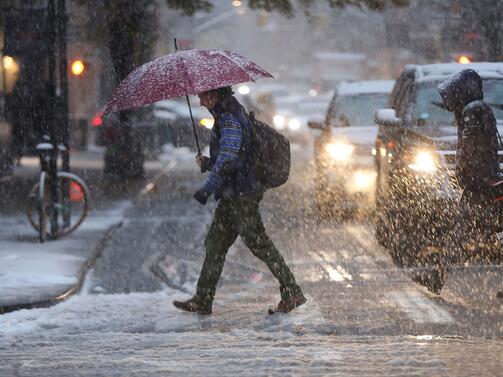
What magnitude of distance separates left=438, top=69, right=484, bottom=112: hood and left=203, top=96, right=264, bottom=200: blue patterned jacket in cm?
168

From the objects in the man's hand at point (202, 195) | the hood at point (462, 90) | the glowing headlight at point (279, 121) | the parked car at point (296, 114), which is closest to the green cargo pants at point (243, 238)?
the man's hand at point (202, 195)

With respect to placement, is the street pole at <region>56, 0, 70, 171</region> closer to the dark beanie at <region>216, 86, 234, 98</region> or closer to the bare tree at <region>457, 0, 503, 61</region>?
the dark beanie at <region>216, 86, 234, 98</region>

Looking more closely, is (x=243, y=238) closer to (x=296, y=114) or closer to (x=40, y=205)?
(x=40, y=205)

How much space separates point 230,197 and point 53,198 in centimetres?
460

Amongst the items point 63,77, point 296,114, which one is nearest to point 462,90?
point 63,77

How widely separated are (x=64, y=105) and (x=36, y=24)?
146 inches

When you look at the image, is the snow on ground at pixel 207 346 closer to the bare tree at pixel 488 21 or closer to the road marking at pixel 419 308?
the road marking at pixel 419 308

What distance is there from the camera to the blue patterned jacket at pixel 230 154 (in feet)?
26.7

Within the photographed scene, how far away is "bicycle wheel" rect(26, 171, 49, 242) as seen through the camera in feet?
40.6

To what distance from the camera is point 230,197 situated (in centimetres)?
841

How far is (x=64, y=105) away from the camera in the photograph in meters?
13.3

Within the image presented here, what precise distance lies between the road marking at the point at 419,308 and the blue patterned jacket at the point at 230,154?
1430mm

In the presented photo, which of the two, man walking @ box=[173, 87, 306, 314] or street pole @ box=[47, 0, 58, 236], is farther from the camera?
street pole @ box=[47, 0, 58, 236]

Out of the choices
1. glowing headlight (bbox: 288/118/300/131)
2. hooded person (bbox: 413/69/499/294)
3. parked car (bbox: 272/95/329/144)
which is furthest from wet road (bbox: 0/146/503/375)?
glowing headlight (bbox: 288/118/300/131)
